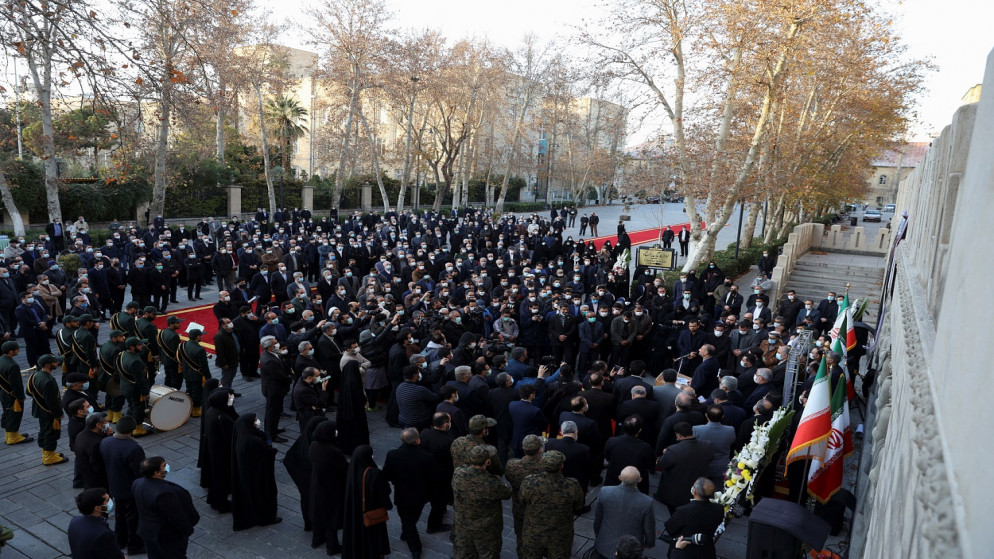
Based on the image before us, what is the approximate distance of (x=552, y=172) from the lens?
2111 inches

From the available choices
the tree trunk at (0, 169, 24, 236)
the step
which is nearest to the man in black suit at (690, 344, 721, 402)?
the step

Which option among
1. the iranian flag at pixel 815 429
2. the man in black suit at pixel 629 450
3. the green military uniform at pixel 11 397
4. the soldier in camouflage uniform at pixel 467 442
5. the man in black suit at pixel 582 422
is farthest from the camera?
the green military uniform at pixel 11 397

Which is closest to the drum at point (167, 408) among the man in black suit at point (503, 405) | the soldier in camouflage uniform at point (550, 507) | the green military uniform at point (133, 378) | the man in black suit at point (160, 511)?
the green military uniform at point (133, 378)

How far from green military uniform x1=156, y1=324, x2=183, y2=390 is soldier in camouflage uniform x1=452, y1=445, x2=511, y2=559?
5996mm

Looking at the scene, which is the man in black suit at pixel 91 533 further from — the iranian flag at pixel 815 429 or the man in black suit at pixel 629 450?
the iranian flag at pixel 815 429

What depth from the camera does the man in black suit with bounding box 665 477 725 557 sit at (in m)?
5.07

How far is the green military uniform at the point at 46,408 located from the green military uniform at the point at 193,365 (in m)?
1.61

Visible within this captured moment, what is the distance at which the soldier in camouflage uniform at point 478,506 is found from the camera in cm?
553

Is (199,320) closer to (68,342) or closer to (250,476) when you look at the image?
(68,342)

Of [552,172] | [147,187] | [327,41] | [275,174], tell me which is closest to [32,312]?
[147,187]

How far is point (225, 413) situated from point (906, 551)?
649 centimetres

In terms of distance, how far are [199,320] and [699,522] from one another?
13816mm

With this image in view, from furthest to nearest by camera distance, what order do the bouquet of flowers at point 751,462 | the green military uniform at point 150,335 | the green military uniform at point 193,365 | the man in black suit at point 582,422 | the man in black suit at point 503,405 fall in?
the green military uniform at point 150,335
the green military uniform at point 193,365
the man in black suit at point 503,405
the man in black suit at point 582,422
the bouquet of flowers at point 751,462

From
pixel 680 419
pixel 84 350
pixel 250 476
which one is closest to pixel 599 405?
pixel 680 419
